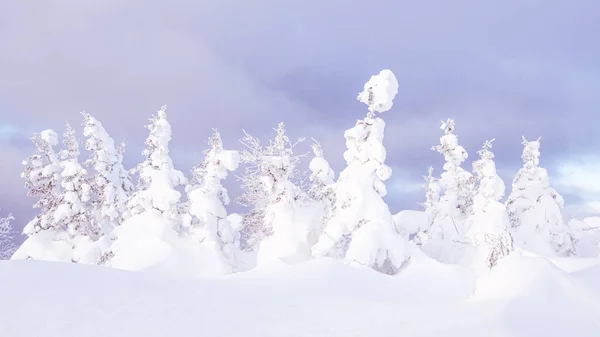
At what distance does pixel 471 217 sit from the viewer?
2848cm

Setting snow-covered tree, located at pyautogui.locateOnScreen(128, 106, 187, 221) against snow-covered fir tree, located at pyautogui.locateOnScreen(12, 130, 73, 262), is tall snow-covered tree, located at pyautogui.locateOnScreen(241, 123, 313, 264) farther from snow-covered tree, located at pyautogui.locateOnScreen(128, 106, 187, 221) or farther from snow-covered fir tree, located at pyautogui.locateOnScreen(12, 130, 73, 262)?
snow-covered fir tree, located at pyautogui.locateOnScreen(12, 130, 73, 262)

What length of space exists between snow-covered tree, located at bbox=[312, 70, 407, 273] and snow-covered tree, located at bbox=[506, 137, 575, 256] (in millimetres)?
15786

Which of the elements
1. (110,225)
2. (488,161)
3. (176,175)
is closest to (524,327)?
(176,175)

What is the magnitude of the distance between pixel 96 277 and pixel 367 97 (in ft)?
47.6

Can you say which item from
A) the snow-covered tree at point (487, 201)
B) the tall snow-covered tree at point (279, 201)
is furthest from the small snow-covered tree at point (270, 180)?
the snow-covered tree at point (487, 201)

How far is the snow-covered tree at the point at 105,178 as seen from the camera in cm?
2758

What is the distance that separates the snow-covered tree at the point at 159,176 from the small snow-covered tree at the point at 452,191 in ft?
54.6

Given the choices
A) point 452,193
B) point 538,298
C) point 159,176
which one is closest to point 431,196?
point 452,193

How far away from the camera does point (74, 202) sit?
85.9 ft

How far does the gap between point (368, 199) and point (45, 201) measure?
61.6 feet

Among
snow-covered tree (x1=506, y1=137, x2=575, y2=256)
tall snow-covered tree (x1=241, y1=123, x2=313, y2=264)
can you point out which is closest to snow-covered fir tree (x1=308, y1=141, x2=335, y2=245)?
tall snow-covered tree (x1=241, y1=123, x2=313, y2=264)

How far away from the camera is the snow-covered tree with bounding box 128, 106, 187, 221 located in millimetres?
24234

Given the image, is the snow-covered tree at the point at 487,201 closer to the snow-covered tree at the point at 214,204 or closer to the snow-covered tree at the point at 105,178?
the snow-covered tree at the point at 214,204

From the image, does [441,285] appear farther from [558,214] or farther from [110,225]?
[110,225]
